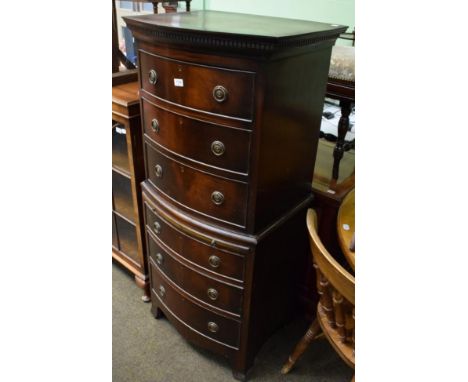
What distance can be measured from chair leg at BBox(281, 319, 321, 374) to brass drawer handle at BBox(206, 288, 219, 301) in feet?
1.39

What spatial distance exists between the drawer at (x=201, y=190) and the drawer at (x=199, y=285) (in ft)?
0.90

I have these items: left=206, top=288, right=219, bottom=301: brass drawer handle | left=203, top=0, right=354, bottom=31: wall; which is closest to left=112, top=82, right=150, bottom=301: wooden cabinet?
left=206, top=288, right=219, bottom=301: brass drawer handle

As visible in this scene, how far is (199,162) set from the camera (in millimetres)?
1212

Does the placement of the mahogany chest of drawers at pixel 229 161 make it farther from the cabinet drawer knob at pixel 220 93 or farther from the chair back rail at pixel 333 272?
the chair back rail at pixel 333 272

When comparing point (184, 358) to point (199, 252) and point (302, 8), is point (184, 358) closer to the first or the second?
point (199, 252)

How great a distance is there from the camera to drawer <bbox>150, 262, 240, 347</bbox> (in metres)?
1.47

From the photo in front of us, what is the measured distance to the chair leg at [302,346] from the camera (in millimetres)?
1527

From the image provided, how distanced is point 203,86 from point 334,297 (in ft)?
2.44

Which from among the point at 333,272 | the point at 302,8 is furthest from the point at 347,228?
the point at 302,8

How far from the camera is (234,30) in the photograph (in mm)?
1004

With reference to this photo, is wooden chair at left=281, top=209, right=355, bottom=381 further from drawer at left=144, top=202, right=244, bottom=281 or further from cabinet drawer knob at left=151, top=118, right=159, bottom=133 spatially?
cabinet drawer knob at left=151, top=118, right=159, bottom=133
